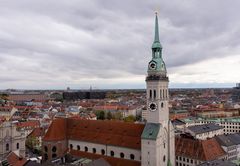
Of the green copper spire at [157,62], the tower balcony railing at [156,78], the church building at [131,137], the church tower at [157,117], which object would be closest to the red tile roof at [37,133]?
the church building at [131,137]

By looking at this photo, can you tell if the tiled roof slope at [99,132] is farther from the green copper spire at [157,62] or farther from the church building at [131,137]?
the green copper spire at [157,62]

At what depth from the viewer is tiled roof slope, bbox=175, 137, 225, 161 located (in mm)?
71088

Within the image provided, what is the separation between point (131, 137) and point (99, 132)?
8.54 m

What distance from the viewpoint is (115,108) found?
193625 millimetres

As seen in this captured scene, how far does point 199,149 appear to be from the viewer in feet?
237

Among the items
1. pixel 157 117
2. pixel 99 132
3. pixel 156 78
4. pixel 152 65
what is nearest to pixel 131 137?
pixel 157 117

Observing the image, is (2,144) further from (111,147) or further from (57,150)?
(111,147)

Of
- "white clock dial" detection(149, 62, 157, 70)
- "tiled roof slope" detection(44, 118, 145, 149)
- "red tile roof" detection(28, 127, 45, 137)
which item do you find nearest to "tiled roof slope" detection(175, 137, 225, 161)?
"tiled roof slope" detection(44, 118, 145, 149)

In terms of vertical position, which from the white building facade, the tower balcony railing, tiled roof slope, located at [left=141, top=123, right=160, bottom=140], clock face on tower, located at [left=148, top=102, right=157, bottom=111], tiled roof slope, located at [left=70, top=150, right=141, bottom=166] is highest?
the tower balcony railing

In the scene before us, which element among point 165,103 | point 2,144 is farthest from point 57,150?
point 165,103

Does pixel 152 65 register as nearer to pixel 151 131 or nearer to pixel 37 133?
pixel 151 131

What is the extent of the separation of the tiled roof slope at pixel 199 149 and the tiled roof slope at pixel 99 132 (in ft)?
Result: 57.7

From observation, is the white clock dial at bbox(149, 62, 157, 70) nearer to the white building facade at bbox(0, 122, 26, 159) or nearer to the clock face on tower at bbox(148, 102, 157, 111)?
the clock face on tower at bbox(148, 102, 157, 111)

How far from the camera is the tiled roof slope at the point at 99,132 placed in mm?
62812
